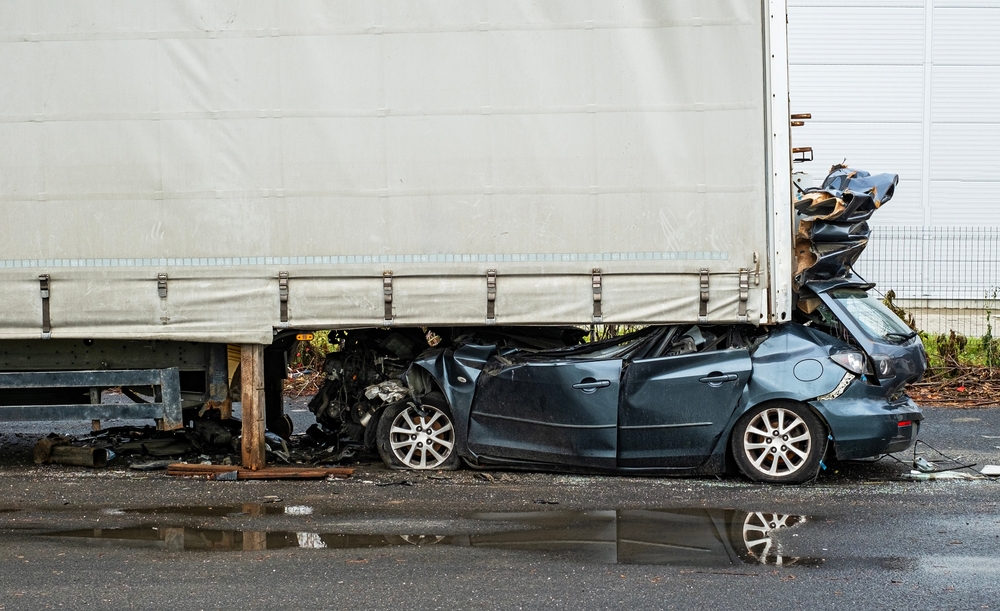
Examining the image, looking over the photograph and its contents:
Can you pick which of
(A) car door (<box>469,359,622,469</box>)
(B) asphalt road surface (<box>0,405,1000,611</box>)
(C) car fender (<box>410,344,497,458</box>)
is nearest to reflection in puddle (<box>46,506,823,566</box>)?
(B) asphalt road surface (<box>0,405,1000,611</box>)

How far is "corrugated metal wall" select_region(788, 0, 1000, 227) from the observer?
2469 centimetres

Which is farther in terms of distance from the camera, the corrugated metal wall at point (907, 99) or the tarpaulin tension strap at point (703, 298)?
the corrugated metal wall at point (907, 99)

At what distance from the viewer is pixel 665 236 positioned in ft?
27.0

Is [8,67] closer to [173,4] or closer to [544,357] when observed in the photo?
[173,4]

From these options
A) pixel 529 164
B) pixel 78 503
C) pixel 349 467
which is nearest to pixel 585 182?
pixel 529 164

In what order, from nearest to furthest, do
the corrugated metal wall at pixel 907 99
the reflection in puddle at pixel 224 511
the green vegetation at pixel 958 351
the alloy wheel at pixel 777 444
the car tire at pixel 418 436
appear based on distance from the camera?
the reflection in puddle at pixel 224 511 < the alloy wheel at pixel 777 444 < the car tire at pixel 418 436 < the green vegetation at pixel 958 351 < the corrugated metal wall at pixel 907 99

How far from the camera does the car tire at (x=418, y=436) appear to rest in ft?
28.1

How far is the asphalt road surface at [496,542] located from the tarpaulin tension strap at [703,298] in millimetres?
1208

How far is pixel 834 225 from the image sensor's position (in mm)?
8203

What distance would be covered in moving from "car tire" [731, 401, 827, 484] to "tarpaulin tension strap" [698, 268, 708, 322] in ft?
2.55

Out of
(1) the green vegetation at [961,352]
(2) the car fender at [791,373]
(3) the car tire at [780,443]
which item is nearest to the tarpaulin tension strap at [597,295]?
(2) the car fender at [791,373]

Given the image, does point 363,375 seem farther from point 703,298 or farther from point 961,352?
point 961,352

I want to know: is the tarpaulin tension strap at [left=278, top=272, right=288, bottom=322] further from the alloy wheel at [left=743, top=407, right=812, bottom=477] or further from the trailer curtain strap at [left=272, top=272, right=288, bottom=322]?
the alloy wheel at [left=743, top=407, right=812, bottom=477]

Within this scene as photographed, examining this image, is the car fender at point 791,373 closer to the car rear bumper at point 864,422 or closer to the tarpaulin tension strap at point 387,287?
the car rear bumper at point 864,422
